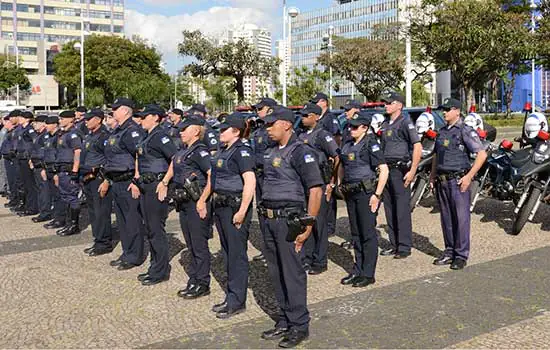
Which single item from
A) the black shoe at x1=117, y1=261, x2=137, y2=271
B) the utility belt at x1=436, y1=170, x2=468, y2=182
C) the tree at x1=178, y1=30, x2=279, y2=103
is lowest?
the black shoe at x1=117, y1=261, x2=137, y2=271

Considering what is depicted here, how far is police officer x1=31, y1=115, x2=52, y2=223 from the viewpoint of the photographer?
1095 centimetres

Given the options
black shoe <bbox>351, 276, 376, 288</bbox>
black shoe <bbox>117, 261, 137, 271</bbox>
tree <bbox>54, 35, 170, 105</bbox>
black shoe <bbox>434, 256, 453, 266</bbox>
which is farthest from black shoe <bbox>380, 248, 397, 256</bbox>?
tree <bbox>54, 35, 170, 105</bbox>

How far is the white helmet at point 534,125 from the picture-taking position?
30.4 ft

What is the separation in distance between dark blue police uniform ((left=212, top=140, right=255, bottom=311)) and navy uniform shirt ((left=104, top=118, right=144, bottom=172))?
6.70 ft

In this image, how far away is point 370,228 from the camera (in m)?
6.64

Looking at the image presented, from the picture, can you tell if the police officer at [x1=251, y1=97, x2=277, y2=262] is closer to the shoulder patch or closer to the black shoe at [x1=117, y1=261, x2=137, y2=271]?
the black shoe at [x1=117, y1=261, x2=137, y2=271]

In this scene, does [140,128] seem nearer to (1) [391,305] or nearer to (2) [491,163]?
(1) [391,305]

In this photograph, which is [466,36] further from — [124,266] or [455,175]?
[124,266]

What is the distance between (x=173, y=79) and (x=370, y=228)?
247 ft

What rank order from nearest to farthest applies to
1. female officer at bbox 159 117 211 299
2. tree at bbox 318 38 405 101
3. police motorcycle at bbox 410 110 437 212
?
1. female officer at bbox 159 117 211 299
2. police motorcycle at bbox 410 110 437 212
3. tree at bbox 318 38 405 101

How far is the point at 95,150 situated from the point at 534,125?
6.13 m

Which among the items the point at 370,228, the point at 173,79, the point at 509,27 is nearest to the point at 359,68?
the point at 509,27

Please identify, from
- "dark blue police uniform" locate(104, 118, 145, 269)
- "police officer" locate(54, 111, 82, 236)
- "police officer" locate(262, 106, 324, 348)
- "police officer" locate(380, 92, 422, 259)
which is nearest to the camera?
"police officer" locate(262, 106, 324, 348)

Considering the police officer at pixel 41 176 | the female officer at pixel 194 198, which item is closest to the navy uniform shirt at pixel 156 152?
the female officer at pixel 194 198
